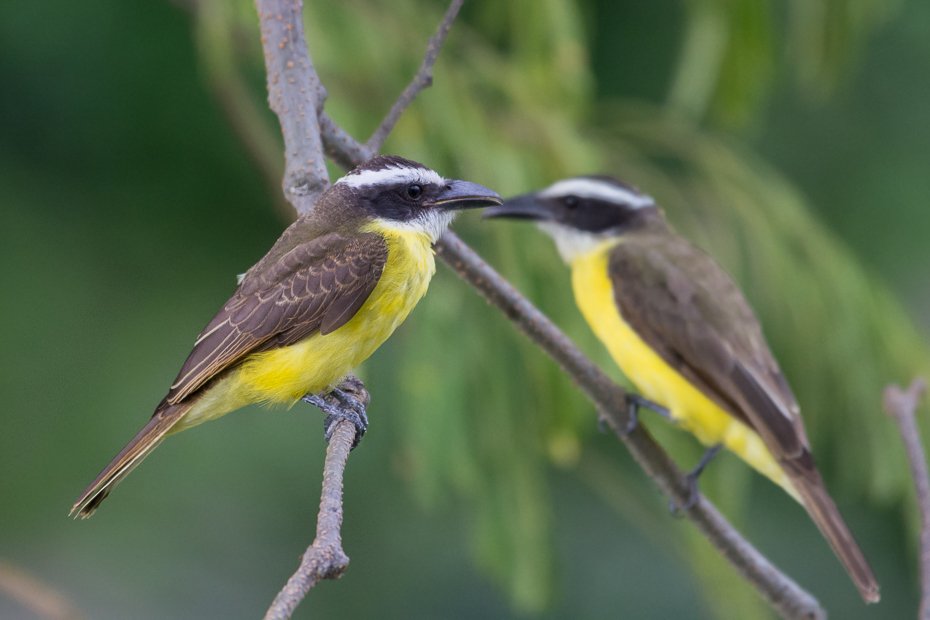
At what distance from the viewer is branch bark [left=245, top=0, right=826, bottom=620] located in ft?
6.84

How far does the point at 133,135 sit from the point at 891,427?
3058 millimetres

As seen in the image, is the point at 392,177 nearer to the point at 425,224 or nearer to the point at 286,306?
the point at 425,224

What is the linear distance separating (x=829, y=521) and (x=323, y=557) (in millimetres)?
1771

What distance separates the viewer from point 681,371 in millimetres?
2904

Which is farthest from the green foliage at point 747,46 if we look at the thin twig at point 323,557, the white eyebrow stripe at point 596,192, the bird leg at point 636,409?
the thin twig at point 323,557

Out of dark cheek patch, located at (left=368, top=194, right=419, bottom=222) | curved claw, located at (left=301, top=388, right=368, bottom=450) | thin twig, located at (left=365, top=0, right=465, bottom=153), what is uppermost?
thin twig, located at (left=365, top=0, right=465, bottom=153)

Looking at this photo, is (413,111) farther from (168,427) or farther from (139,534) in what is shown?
(139,534)

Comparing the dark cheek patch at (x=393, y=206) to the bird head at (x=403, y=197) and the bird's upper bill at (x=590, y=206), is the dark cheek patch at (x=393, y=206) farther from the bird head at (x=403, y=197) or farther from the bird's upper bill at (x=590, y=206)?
the bird's upper bill at (x=590, y=206)

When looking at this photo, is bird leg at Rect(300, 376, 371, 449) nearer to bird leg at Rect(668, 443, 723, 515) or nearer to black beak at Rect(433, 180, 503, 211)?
black beak at Rect(433, 180, 503, 211)

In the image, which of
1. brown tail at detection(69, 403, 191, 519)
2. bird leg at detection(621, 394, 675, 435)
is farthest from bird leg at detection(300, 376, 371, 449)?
bird leg at detection(621, 394, 675, 435)

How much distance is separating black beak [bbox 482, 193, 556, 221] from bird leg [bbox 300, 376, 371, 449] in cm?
76

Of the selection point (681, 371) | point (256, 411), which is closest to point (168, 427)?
point (681, 371)

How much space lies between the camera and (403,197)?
2.28m

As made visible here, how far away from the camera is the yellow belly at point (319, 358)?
2.03 metres
